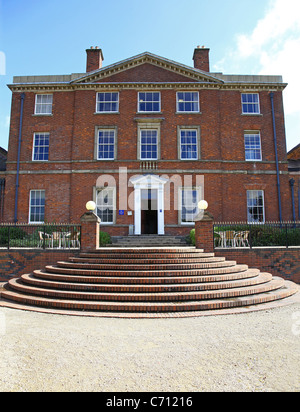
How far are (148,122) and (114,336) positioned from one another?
15103mm

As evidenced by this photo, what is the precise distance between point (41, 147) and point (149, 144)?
6.99m

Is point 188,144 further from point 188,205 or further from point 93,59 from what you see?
point 93,59

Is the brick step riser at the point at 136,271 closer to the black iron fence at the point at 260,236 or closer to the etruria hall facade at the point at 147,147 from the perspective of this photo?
the black iron fence at the point at 260,236

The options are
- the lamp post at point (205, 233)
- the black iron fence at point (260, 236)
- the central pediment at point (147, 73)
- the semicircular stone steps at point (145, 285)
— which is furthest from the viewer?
the central pediment at point (147, 73)

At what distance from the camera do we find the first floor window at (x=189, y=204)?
1709cm

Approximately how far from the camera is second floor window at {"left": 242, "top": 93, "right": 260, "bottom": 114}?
61.2 feet

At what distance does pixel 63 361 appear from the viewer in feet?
12.1

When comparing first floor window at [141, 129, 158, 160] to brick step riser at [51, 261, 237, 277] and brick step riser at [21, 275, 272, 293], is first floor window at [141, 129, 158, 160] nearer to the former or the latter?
brick step riser at [51, 261, 237, 277]

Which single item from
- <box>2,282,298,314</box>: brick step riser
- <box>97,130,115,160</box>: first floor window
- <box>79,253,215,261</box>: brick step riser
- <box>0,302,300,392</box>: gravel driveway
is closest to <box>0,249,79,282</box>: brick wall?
<box>79,253,215,261</box>: brick step riser

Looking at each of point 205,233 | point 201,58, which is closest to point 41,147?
point 201,58

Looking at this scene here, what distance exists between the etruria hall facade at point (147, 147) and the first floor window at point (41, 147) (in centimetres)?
6

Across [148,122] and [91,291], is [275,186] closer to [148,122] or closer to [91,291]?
[148,122]

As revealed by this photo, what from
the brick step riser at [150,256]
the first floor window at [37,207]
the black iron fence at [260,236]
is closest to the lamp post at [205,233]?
the brick step riser at [150,256]

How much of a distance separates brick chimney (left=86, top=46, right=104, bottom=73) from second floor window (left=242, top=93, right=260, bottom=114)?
403 inches
